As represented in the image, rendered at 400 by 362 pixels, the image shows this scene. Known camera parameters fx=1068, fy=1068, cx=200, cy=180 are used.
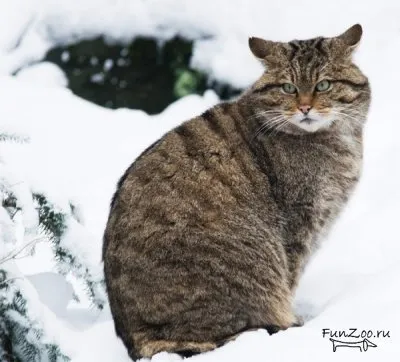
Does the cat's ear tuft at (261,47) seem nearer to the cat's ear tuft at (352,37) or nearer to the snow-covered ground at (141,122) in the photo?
the cat's ear tuft at (352,37)

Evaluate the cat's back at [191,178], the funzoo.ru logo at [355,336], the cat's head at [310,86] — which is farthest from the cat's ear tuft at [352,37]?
the funzoo.ru logo at [355,336]

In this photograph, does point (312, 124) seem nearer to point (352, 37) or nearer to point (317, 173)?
point (317, 173)

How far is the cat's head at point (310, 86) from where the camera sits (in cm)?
441

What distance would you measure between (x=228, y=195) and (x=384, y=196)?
1.58 metres

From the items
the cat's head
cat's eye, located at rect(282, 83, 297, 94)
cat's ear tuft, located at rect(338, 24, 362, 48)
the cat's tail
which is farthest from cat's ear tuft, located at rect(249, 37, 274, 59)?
the cat's tail

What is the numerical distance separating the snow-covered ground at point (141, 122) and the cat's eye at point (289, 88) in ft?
2.73

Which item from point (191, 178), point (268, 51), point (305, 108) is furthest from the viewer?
point (268, 51)

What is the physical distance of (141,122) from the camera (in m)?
6.82

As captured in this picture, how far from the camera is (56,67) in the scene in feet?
23.5

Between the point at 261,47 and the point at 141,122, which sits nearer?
the point at 261,47

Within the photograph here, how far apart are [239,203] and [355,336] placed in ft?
2.97

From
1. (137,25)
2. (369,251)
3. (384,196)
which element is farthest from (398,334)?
(137,25)

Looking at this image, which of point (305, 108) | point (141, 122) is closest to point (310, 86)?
point (305, 108)

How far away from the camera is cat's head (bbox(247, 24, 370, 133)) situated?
4406 millimetres
